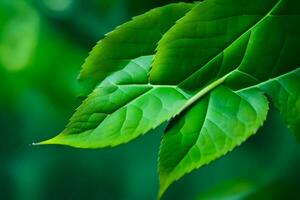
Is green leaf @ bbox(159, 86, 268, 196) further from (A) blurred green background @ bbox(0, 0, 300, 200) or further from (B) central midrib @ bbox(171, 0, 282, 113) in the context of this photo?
(A) blurred green background @ bbox(0, 0, 300, 200)

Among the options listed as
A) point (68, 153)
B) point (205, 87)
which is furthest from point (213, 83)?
point (68, 153)

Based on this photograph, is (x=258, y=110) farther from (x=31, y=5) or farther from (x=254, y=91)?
(x=31, y=5)

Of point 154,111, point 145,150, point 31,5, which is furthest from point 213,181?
point 31,5

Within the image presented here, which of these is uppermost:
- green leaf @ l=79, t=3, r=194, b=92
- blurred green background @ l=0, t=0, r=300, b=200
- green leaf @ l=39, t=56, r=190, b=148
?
green leaf @ l=79, t=3, r=194, b=92

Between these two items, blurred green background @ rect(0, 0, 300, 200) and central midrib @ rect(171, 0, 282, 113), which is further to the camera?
blurred green background @ rect(0, 0, 300, 200)

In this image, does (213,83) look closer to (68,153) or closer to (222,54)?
(222,54)

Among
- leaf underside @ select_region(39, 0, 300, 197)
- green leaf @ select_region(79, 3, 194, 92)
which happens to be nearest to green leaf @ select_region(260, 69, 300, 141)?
leaf underside @ select_region(39, 0, 300, 197)

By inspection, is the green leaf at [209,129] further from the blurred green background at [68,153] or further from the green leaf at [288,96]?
the blurred green background at [68,153]

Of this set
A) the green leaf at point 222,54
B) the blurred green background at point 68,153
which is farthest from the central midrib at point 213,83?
the blurred green background at point 68,153
